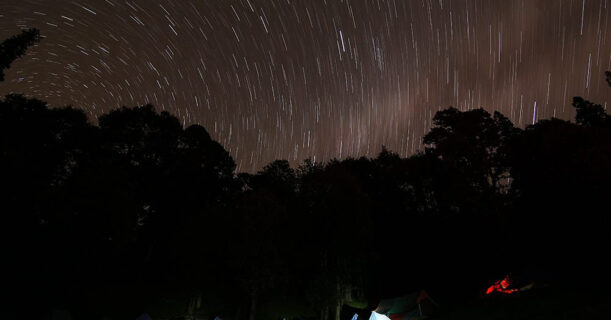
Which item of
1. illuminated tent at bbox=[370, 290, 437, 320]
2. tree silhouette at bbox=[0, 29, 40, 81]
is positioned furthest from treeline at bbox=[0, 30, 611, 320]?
illuminated tent at bbox=[370, 290, 437, 320]

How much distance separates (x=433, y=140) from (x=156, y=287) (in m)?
23.7

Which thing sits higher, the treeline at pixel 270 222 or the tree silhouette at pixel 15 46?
the tree silhouette at pixel 15 46

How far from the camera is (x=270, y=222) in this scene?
26734 mm

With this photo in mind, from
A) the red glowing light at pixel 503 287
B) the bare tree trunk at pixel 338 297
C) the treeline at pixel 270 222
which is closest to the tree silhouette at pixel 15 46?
the treeline at pixel 270 222

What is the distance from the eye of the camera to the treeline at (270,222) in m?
21.0

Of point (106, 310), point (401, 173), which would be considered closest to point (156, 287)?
point (106, 310)

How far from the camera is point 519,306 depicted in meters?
19.0

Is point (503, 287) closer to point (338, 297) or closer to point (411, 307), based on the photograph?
point (411, 307)

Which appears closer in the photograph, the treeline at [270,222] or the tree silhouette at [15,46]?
the tree silhouette at [15,46]

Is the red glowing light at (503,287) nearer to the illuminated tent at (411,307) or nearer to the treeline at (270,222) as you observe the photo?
the treeline at (270,222)

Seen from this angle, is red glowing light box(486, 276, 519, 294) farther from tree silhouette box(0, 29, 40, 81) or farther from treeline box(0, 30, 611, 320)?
tree silhouette box(0, 29, 40, 81)

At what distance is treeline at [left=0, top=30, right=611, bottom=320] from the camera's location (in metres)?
21.0

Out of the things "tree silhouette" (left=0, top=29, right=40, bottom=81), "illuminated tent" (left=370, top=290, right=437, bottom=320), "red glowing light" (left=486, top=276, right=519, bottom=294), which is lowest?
"illuminated tent" (left=370, top=290, right=437, bottom=320)

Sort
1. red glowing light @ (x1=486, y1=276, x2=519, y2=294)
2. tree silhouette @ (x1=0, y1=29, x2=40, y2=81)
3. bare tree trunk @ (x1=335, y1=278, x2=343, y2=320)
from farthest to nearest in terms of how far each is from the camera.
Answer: bare tree trunk @ (x1=335, y1=278, x2=343, y2=320), red glowing light @ (x1=486, y1=276, x2=519, y2=294), tree silhouette @ (x1=0, y1=29, x2=40, y2=81)
